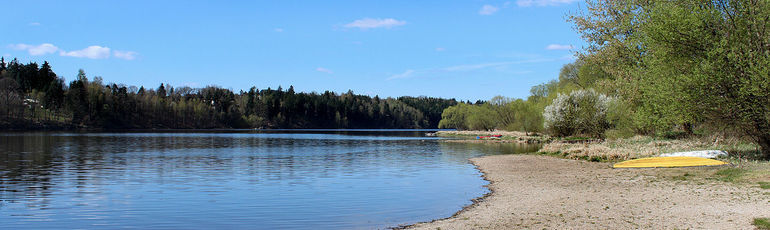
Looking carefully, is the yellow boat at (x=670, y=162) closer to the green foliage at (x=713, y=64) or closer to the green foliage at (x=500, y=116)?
the green foliage at (x=713, y=64)

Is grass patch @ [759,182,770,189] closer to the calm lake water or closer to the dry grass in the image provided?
the calm lake water

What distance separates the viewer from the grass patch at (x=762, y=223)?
41.9 ft

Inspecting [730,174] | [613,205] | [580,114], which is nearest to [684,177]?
[730,174]

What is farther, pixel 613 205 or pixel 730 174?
pixel 730 174

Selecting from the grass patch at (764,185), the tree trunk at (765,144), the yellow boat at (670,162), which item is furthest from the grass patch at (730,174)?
the tree trunk at (765,144)

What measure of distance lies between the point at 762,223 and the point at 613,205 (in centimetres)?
518

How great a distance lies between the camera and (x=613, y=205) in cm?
1798

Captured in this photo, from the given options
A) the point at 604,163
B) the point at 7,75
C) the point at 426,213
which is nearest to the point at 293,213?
the point at 426,213

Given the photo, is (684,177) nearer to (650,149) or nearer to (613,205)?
(613,205)

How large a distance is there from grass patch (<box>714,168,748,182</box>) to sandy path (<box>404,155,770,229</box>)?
100 cm

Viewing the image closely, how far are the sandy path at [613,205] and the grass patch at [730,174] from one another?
3.28 feet

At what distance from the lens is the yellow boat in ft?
93.2

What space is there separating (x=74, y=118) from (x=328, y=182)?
159821 millimetres

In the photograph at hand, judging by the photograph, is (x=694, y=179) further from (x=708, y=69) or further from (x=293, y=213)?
(x=293, y=213)
